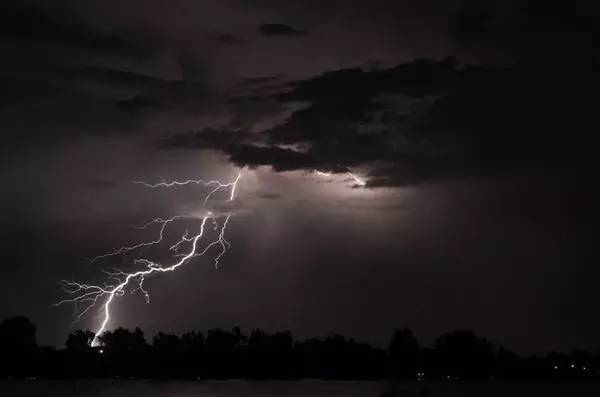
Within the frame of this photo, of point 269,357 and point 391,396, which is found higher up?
point 269,357

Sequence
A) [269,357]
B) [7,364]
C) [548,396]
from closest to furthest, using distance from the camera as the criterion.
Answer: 1. [548,396]
2. [7,364]
3. [269,357]

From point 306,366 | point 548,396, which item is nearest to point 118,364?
point 306,366

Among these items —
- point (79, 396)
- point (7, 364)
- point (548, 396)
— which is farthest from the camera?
point (7, 364)

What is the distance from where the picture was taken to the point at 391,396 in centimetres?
4812

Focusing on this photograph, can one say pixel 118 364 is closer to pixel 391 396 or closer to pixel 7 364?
pixel 7 364

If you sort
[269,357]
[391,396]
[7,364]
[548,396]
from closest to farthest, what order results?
1. [391,396]
2. [548,396]
3. [7,364]
4. [269,357]

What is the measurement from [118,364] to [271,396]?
259 feet

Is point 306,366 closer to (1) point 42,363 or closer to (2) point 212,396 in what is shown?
(1) point 42,363

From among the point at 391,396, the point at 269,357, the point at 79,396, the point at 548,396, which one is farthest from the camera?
the point at 269,357

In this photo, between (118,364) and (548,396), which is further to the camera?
(118,364)

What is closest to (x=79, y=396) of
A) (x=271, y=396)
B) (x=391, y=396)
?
(x=271, y=396)

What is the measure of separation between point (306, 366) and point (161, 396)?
7668 centimetres

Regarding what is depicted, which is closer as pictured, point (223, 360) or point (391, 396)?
point (391, 396)

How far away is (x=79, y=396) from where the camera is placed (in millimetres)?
92812
